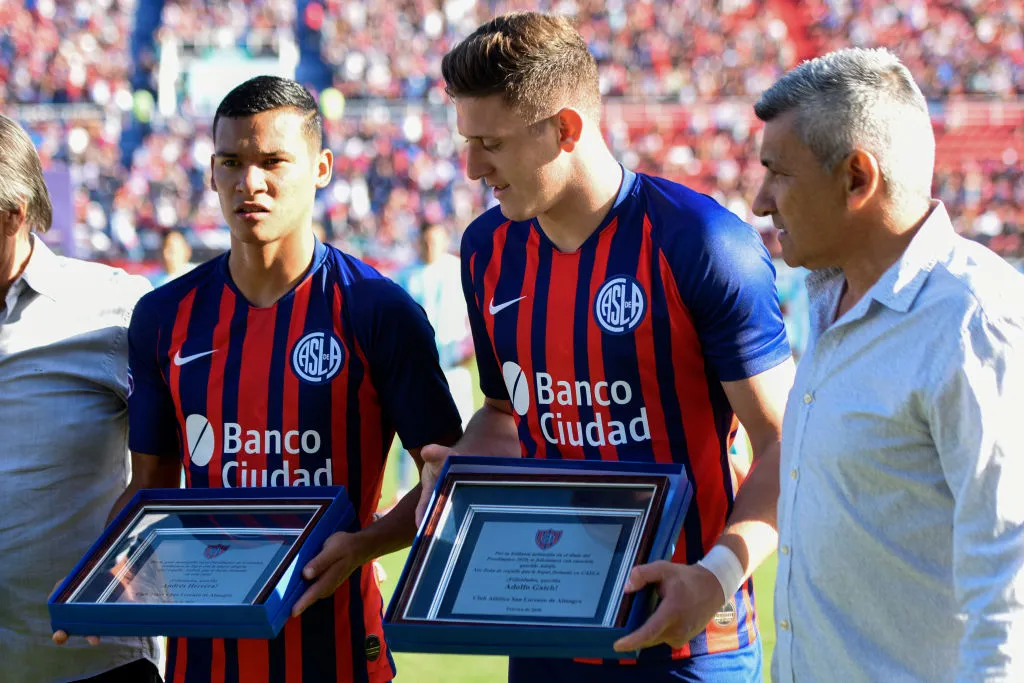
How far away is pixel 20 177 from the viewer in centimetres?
273

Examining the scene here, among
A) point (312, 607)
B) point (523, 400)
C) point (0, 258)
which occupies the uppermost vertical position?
point (0, 258)

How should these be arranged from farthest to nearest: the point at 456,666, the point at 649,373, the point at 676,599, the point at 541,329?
the point at 456,666
the point at 541,329
the point at 649,373
the point at 676,599

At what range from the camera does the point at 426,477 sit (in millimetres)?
2391

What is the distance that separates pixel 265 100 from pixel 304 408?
74 cm

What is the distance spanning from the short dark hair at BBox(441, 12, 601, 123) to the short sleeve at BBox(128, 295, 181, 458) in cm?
93

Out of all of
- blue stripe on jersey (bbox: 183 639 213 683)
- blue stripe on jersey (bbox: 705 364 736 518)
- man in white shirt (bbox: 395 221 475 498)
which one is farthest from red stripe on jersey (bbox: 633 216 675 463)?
man in white shirt (bbox: 395 221 475 498)

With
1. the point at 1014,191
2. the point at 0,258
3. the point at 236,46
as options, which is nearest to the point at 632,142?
the point at 1014,191

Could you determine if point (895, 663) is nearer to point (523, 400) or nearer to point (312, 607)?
point (523, 400)

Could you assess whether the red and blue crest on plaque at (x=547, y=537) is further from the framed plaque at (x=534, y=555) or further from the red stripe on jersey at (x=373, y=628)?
the red stripe on jersey at (x=373, y=628)

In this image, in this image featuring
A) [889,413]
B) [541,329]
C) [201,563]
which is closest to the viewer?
[889,413]

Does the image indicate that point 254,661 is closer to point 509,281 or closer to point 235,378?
point 235,378

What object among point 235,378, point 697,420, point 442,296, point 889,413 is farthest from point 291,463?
point 442,296

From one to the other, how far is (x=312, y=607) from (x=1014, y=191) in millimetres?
20298

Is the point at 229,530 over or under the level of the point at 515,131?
under
